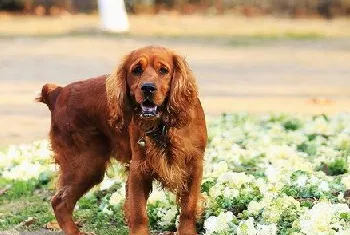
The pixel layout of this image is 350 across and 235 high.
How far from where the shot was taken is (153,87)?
5.93 meters

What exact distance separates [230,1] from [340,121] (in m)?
22.5

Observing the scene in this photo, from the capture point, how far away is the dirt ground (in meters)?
14.0

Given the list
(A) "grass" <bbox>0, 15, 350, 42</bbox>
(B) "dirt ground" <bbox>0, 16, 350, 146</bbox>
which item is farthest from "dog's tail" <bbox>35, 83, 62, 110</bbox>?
(A) "grass" <bbox>0, 15, 350, 42</bbox>

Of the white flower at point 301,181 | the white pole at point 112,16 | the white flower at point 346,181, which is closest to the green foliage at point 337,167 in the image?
the white flower at point 346,181

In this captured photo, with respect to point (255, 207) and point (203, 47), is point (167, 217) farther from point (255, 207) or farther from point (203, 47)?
point (203, 47)

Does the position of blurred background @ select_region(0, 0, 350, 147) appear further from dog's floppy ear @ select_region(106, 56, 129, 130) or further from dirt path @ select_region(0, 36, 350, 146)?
dog's floppy ear @ select_region(106, 56, 129, 130)

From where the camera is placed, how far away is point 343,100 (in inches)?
575

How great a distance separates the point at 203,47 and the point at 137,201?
18.1m

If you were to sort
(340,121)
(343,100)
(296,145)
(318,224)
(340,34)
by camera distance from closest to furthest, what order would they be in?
(318,224) < (296,145) < (340,121) < (343,100) < (340,34)

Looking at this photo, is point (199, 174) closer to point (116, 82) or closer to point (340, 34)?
point (116, 82)

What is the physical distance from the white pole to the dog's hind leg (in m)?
20.5

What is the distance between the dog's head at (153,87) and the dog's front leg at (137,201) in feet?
1.11

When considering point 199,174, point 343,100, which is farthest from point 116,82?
→ point 343,100

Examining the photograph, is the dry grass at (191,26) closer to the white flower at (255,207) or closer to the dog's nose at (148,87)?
the white flower at (255,207)
